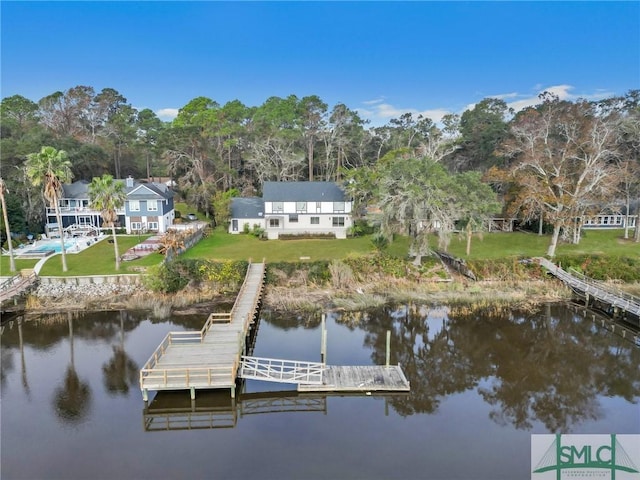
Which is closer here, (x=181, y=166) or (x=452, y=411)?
(x=452, y=411)

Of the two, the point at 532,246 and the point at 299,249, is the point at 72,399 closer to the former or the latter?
the point at 299,249

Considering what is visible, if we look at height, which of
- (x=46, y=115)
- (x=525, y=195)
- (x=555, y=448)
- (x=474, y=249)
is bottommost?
(x=555, y=448)

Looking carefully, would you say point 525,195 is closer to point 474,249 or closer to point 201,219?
point 474,249

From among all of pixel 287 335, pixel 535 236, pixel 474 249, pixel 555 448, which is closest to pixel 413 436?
pixel 555 448

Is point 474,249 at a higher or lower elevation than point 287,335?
higher

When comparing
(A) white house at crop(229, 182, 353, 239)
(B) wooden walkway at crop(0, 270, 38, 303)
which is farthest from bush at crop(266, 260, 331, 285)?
(B) wooden walkway at crop(0, 270, 38, 303)

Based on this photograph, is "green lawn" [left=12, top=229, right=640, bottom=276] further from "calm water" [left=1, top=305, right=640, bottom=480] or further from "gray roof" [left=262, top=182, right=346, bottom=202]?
"calm water" [left=1, top=305, right=640, bottom=480]

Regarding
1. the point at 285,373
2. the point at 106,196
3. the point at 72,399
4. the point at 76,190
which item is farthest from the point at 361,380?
the point at 76,190

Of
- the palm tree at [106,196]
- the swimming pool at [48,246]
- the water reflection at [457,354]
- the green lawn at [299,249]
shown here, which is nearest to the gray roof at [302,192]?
the green lawn at [299,249]
